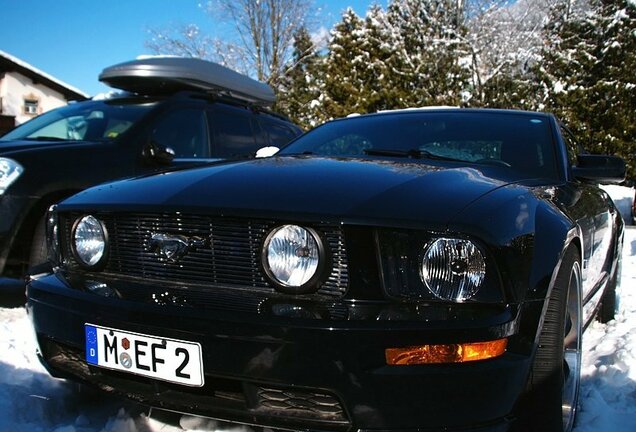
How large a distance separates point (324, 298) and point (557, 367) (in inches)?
30.2

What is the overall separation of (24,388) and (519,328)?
78.0 inches

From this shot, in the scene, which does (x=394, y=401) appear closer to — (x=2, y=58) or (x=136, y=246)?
(x=136, y=246)

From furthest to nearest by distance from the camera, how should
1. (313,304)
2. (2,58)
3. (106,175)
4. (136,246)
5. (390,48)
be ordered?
(2,58), (390,48), (106,175), (136,246), (313,304)

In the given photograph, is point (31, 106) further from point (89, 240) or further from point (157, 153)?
point (89, 240)

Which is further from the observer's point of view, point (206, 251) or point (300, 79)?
point (300, 79)

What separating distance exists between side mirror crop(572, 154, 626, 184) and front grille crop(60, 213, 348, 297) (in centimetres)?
168

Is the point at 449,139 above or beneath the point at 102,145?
beneath

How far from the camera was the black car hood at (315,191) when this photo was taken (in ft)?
5.13

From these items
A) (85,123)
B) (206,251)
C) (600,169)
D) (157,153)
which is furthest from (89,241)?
(85,123)

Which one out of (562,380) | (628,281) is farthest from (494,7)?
(562,380)

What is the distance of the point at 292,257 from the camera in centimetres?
158

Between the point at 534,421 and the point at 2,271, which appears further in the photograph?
the point at 2,271

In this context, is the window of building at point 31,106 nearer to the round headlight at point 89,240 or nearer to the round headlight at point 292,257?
the round headlight at point 89,240

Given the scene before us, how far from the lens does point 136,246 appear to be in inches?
73.7
